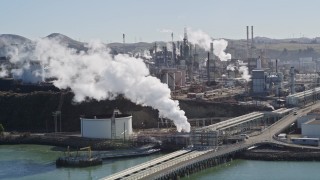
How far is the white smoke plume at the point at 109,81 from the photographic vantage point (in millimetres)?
18969

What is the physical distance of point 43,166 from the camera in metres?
16.7

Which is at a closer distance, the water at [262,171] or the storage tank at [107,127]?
the water at [262,171]

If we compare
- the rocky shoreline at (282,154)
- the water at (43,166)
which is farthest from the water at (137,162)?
the rocky shoreline at (282,154)

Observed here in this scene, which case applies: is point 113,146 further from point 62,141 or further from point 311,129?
point 311,129

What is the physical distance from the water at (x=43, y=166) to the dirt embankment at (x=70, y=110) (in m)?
3.55

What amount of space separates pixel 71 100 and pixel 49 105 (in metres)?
0.95

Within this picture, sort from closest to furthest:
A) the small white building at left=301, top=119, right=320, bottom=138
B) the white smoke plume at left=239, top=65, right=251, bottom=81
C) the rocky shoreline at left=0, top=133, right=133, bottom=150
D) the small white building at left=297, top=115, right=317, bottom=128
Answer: the small white building at left=301, top=119, right=320, bottom=138 < the rocky shoreline at left=0, top=133, right=133, bottom=150 < the small white building at left=297, top=115, right=317, bottom=128 < the white smoke plume at left=239, top=65, right=251, bottom=81

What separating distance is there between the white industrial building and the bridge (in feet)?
9.05

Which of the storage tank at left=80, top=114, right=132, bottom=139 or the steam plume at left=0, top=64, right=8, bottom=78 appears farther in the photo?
the steam plume at left=0, top=64, right=8, bottom=78

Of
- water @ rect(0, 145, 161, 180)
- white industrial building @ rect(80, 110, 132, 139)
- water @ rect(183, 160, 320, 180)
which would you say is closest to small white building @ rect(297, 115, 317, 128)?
water @ rect(183, 160, 320, 180)

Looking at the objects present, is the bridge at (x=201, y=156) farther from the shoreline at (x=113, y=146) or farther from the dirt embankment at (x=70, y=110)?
the dirt embankment at (x=70, y=110)

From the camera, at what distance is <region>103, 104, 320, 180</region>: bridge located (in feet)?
45.8

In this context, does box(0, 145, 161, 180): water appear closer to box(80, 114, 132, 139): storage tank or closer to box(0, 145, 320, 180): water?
box(0, 145, 320, 180): water

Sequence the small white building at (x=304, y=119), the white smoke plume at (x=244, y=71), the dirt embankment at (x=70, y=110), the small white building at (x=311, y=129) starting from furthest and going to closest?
the white smoke plume at (x=244, y=71), the dirt embankment at (x=70, y=110), the small white building at (x=304, y=119), the small white building at (x=311, y=129)
